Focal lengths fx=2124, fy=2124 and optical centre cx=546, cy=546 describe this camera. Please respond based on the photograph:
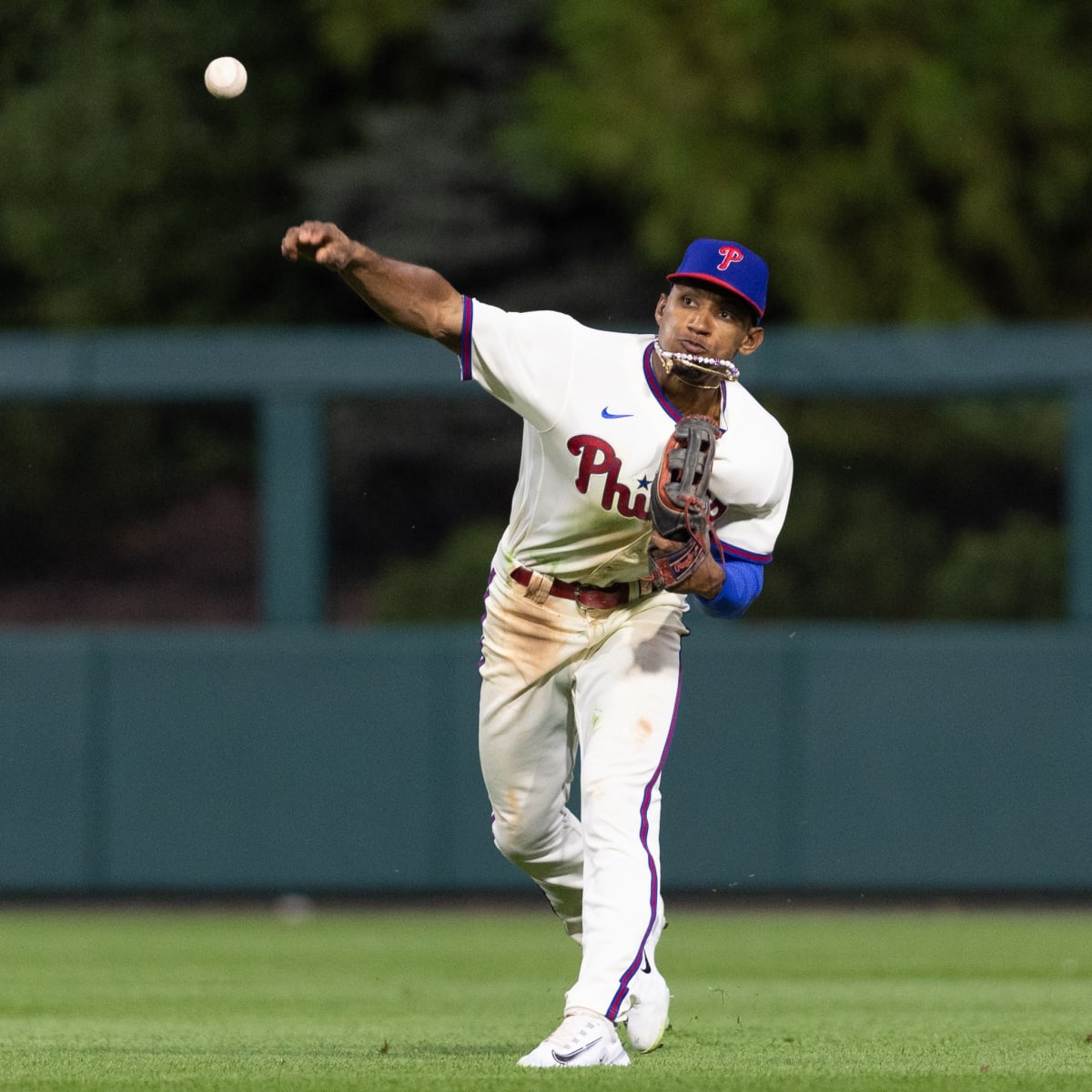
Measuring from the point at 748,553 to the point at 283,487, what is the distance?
5184 millimetres

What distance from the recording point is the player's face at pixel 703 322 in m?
5.05

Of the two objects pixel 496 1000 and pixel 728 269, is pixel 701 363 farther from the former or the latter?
pixel 496 1000

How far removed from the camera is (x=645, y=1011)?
5133 millimetres

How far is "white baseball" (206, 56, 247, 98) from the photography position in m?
5.36

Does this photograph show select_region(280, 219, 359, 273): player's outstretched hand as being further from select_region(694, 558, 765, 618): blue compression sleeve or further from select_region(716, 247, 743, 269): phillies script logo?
select_region(694, 558, 765, 618): blue compression sleeve

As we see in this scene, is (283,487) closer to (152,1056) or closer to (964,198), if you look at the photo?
(152,1056)

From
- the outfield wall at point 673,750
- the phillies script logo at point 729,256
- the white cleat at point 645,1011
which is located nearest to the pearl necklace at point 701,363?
the phillies script logo at point 729,256

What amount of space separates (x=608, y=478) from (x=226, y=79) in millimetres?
1438

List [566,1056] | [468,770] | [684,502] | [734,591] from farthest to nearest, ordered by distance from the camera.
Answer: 1. [468,770]
2. [734,591]
3. [684,502]
4. [566,1056]

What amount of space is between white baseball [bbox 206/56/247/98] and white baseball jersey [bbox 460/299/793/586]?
0.90 metres

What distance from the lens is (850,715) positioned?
31.9 feet

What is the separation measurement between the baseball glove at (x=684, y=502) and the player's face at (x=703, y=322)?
23 centimetres

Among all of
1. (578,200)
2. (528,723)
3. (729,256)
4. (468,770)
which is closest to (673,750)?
(468,770)

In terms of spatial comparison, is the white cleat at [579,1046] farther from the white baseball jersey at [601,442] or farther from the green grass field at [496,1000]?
the white baseball jersey at [601,442]
